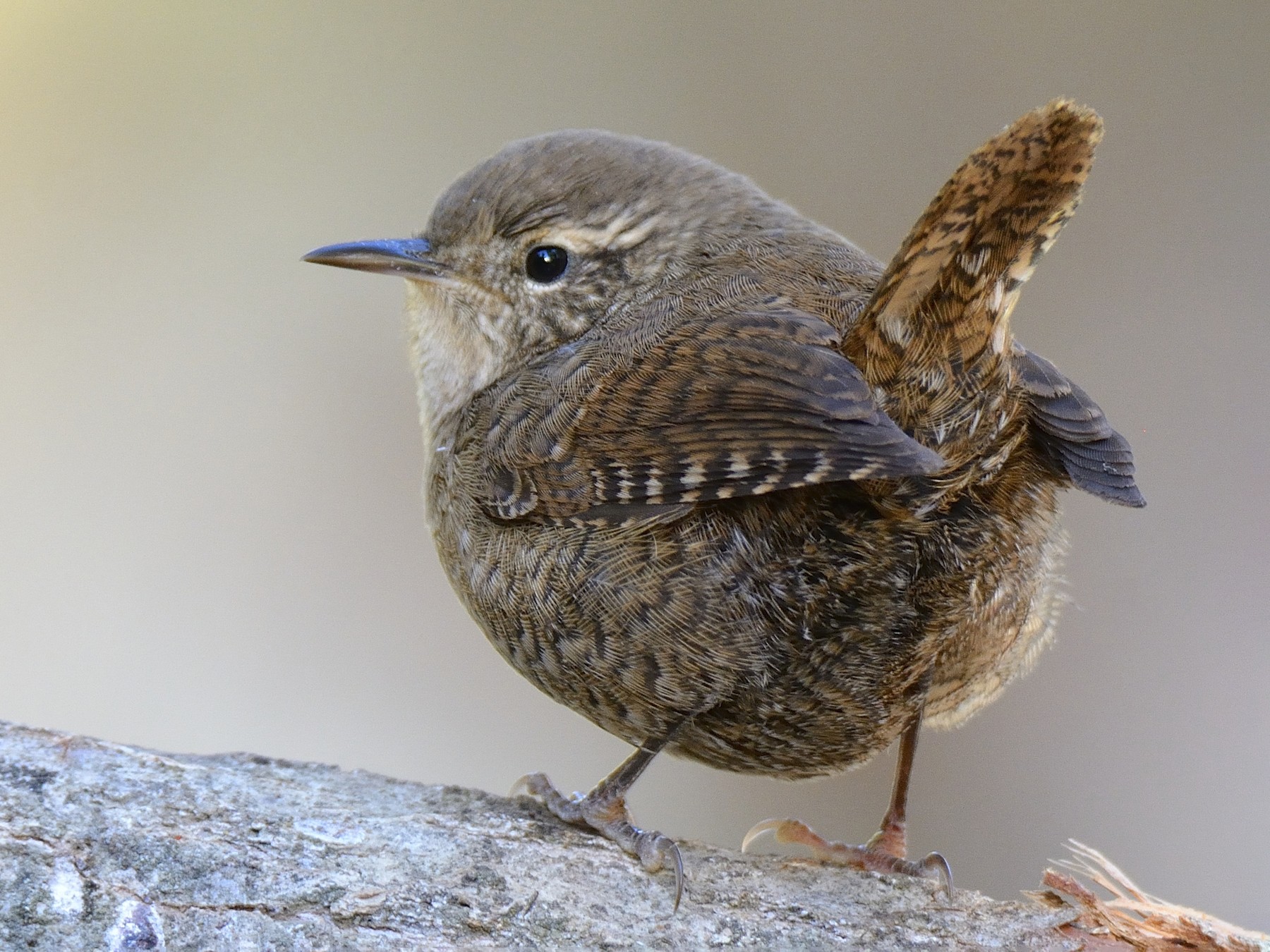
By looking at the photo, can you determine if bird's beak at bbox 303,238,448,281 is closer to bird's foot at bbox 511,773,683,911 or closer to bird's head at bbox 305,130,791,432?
bird's head at bbox 305,130,791,432

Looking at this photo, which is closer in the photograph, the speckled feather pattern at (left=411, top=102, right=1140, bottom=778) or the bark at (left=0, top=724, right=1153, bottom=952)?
the bark at (left=0, top=724, right=1153, bottom=952)

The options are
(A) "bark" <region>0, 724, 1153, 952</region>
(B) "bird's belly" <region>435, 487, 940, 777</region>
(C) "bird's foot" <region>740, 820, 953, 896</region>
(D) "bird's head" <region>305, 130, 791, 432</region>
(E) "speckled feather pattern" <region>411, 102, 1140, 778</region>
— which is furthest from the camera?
(D) "bird's head" <region>305, 130, 791, 432</region>

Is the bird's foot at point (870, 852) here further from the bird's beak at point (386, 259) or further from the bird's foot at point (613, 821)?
the bird's beak at point (386, 259)

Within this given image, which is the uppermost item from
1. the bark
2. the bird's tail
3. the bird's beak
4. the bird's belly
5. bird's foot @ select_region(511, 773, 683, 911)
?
the bird's beak

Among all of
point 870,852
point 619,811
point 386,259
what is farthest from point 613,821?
point 386,259

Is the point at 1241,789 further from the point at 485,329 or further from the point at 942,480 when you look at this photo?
the point at 485,329

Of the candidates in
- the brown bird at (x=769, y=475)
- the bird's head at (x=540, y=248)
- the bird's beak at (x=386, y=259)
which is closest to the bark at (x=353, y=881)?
the brown bird at (x=769, y=475)

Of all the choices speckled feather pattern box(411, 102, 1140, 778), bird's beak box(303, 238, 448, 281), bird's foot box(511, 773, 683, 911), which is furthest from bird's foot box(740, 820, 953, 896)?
bird's beak box(303, 238, 448, 281)

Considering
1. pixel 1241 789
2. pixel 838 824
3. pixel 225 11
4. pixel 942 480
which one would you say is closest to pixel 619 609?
pixel 942 480

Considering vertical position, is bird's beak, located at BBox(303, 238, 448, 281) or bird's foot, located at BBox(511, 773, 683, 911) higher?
bird's beak, located at BBox(303, 238, 448, 281)
